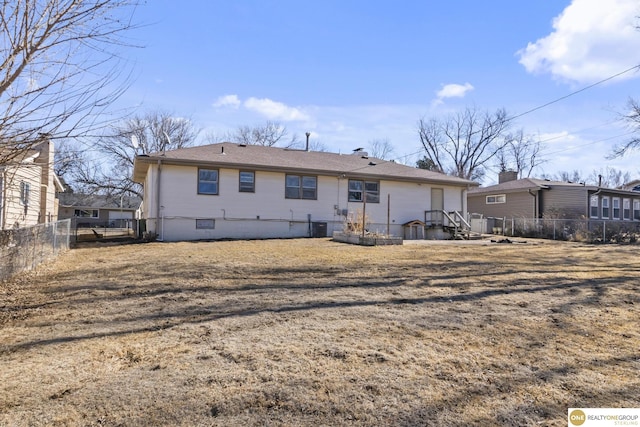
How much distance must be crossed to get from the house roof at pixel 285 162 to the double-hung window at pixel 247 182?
43 cm

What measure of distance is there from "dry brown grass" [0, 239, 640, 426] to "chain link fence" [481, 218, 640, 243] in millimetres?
13709

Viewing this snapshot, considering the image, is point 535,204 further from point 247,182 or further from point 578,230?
point 247,182

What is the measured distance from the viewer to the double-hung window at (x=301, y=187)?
1697 cm

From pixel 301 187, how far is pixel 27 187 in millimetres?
9732

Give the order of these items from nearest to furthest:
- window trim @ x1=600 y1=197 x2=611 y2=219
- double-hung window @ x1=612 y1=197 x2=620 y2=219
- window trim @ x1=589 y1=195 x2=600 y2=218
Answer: window trim @ x1=589 y1=195 x2=600 y2=218
window trim @ x1=600 y1=197 x2=611 y2=219
double-hung window @ x1=612 y1=197 x2=620 y2=219

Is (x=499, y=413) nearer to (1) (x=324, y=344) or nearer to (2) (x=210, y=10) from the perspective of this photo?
(1) (x=324, y=344)

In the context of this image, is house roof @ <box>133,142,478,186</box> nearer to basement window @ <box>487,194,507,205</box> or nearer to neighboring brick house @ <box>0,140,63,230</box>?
neighboring brick house @ <box>0,140,63,230</box>

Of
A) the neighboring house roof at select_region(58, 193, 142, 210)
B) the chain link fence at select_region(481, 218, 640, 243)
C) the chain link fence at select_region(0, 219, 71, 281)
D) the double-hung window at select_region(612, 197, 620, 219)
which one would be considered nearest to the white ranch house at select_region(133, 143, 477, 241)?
the chain link fence at select_region(481, 218, 640, 243)

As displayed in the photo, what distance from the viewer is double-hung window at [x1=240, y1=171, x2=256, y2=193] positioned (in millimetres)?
16219

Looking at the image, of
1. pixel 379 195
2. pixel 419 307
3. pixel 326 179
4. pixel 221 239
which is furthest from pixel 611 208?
pixel 419 307

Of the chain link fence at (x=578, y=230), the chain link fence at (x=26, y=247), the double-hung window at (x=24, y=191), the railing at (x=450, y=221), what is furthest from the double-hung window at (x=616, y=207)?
the double-hung window at (x=24, y=191)

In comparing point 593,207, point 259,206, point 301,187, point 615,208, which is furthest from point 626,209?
point 259,206

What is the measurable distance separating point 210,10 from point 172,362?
195 inches

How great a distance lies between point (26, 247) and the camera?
7559mm
